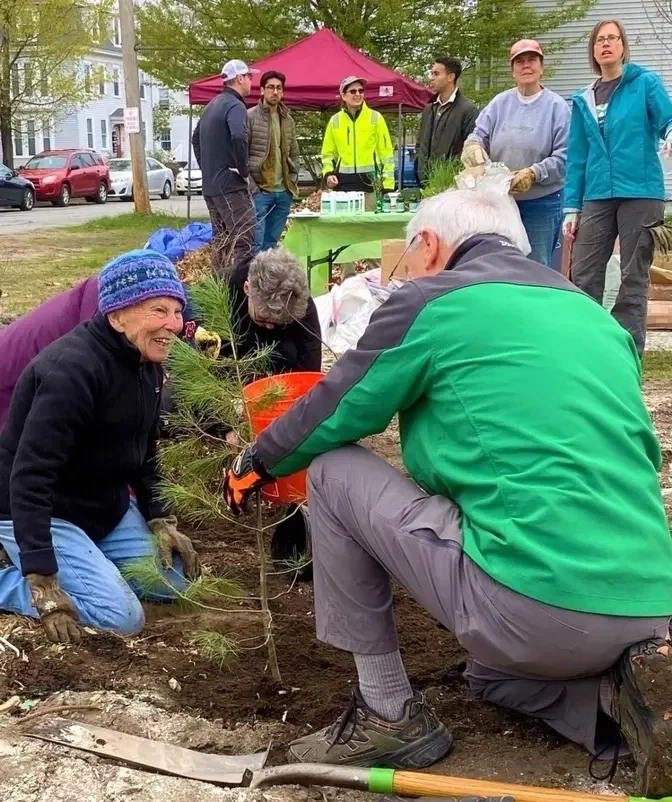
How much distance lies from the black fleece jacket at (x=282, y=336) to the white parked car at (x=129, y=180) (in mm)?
24299

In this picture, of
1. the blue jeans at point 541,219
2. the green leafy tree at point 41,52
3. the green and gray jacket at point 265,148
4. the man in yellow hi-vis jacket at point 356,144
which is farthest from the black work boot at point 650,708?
the green leafy tree at point 41,52

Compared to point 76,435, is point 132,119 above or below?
above

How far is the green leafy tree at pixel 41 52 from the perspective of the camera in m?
27.5

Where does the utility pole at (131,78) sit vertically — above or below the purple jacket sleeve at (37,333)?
above

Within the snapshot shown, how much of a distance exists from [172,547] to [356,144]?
6.07 metres

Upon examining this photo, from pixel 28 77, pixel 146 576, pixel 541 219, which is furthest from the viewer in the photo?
pixel 28 77

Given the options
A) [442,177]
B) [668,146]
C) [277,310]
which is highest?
[668,146]

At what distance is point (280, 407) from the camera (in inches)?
126

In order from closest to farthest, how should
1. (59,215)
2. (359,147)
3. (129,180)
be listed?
(359,147)
(59,215)
(129,180)

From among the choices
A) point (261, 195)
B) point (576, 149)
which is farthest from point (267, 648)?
point (261, 195)

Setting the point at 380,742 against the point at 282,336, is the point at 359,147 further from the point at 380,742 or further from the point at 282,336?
the point at 380,742

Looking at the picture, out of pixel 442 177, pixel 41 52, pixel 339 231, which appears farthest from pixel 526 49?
pixel 41 52

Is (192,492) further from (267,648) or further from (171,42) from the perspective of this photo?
(171,42)

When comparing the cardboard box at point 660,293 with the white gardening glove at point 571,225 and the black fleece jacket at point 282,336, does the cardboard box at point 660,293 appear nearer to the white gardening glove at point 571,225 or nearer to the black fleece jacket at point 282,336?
the white gardening glove at point 571,225
